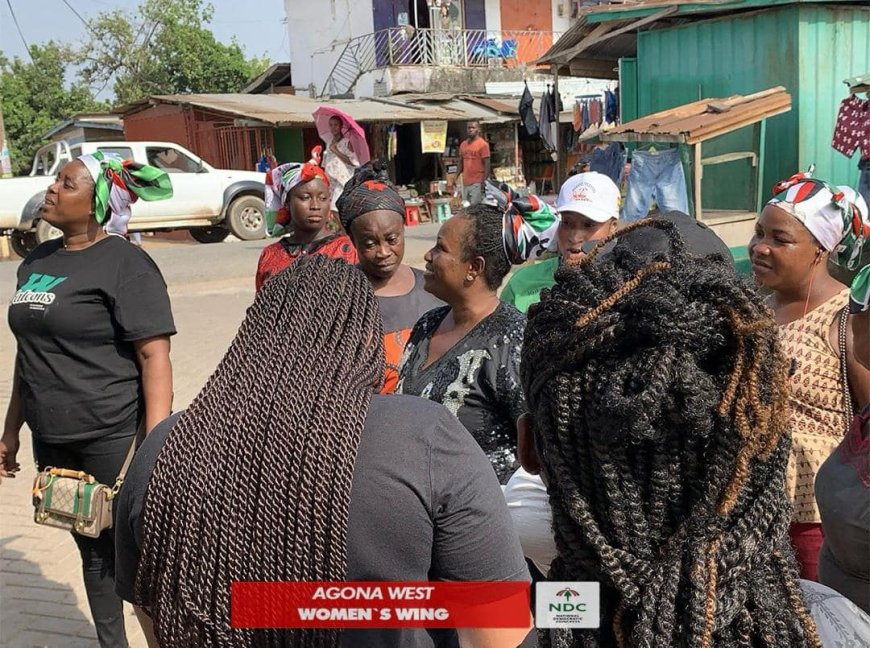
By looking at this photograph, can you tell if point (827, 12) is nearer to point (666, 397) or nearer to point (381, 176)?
point (381, 176)

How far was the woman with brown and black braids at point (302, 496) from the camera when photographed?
56.0 inches

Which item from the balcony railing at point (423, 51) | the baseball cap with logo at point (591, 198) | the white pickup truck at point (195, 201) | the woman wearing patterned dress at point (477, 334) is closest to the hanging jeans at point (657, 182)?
the baseball cap with logo at point (591, 198)

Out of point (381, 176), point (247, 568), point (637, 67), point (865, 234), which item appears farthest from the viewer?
point (637, 67)

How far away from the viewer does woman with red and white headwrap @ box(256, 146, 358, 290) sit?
4.15 meters

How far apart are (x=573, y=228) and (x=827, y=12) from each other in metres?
6.24

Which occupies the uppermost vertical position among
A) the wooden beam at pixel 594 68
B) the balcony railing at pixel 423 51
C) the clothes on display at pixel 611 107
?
the balcony railing at pixel 423 51

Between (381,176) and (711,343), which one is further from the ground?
Result: (381,176)

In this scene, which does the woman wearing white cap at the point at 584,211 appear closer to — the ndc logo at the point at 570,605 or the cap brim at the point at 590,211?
the cap brim at the point at 590,211

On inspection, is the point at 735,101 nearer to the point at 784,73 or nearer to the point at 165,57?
the point at 784,73

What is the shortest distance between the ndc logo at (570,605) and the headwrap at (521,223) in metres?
1.63

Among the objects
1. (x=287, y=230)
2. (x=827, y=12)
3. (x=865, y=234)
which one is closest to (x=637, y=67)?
(x=827, y=12)

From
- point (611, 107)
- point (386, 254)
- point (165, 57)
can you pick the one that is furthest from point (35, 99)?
Result: point (386, 254)

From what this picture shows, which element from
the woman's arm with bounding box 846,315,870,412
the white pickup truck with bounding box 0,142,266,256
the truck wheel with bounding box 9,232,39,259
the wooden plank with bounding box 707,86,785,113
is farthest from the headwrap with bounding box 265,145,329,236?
the truck wheel with bounding box 9,232,39,259

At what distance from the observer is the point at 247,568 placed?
4.75ft
